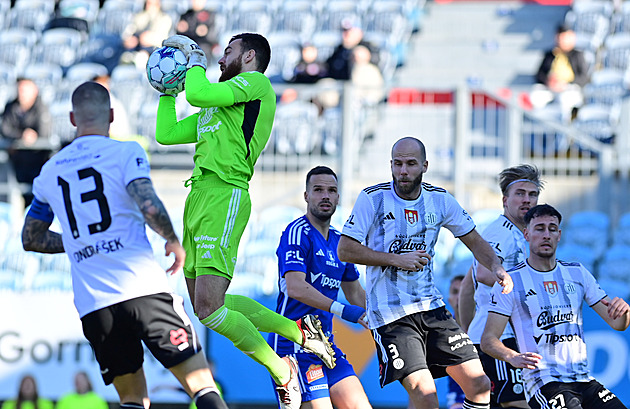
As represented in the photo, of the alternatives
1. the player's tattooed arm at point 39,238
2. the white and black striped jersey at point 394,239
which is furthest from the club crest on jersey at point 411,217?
the player's tattooed arm at point 39,238

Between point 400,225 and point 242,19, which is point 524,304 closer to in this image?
point 400,225

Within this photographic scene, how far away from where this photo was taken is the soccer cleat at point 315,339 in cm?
705

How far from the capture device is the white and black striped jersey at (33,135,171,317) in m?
5.61

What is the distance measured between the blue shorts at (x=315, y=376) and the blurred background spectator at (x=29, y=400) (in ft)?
17.4

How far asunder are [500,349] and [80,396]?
6556 millimetres

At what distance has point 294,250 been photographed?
7395mm

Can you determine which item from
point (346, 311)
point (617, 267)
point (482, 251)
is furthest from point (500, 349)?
point (617, 267)

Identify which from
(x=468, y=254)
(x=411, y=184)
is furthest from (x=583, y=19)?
(x=411, y=184)

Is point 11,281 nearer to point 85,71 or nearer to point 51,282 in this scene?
point 51,282

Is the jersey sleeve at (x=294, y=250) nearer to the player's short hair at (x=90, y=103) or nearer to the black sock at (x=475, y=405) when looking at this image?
the black sock at (x=475, y=405)

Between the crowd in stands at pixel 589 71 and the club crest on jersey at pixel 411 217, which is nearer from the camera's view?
the club crest on jersey at pixel 411 217

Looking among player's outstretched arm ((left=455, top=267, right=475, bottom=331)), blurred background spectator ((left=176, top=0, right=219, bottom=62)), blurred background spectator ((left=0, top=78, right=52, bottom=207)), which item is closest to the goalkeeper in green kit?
player's outstretched arm ((left=455, top=267, right=475, bottom=331))

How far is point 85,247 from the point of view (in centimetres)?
566

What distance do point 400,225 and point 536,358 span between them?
4.12 ft
